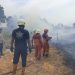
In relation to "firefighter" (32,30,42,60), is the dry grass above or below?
below

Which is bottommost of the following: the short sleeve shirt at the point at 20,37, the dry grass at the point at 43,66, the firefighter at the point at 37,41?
the dry grass at the point at 43,66

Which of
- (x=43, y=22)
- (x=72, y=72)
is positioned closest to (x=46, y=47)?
(x=72, y=72)

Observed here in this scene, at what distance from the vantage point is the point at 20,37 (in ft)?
33.8

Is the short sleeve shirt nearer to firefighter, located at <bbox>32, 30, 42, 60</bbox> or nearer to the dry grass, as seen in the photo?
the dry grass

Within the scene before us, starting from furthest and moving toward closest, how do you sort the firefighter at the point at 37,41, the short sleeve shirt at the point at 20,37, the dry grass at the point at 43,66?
the firefighter at the point at 37,41
the dry grass at the point at 43,66
the short sleeve shirt at the point at 20,37

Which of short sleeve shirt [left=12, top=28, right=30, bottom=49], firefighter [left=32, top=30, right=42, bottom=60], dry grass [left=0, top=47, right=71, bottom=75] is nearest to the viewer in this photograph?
short sleeve shirt [left=12, top=28, right=30, bottom=49]

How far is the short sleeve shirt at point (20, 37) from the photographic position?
10.3m

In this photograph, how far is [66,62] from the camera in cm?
1407

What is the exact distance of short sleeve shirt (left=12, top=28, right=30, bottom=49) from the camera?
33.8 feet

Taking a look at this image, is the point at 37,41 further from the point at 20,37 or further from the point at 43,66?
the point at 20,37

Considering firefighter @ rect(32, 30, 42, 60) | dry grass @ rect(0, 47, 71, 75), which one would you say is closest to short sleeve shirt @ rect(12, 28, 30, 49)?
dry grass @ rect(0, 47, 71, 75)

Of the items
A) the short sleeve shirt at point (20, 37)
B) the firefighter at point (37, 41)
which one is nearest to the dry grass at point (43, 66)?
the firefighter at point (37, 41)

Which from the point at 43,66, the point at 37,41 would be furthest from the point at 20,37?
the point at 37,41

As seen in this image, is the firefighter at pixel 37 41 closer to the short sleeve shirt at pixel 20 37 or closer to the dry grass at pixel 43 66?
the dry grass at pixel 43 66
